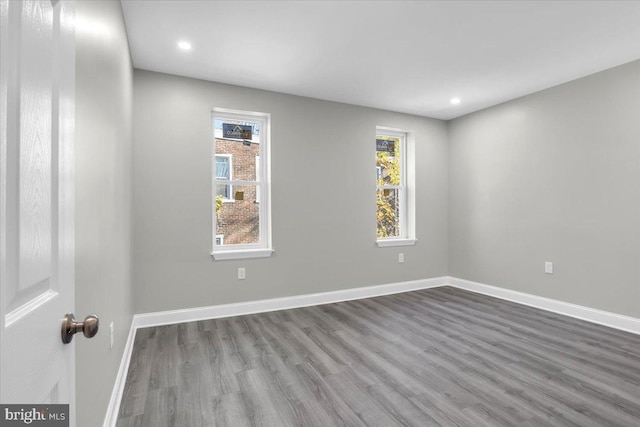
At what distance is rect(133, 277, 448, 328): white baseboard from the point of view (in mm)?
3227

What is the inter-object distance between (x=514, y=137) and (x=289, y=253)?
10.2 ft

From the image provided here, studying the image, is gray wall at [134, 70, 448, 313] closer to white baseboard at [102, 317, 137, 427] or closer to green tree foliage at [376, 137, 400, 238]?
green tree foliage at [376, 137, 400, 238]

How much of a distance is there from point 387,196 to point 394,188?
16cm

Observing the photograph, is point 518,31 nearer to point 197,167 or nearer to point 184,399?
point 197,167

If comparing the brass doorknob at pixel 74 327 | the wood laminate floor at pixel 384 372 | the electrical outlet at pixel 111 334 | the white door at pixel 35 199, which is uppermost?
the white door at pixel 35 199

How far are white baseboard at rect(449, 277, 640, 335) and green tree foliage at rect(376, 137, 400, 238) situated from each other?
4.29 ft

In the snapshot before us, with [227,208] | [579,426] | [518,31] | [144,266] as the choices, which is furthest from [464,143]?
[144,266]

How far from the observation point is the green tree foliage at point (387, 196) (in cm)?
464

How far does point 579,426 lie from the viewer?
1.70 m

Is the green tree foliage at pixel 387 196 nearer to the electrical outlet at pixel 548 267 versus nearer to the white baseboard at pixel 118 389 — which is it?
the electrical outlet at pixel 548 267

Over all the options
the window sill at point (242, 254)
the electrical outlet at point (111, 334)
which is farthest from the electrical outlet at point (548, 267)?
the electrical outlet at point (111, 334)

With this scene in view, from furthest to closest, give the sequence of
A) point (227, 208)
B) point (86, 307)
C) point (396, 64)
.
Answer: point (227, 208) < point (396, 64) < point (86, 307)

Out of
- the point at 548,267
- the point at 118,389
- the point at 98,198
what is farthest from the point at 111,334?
the point at 548,267

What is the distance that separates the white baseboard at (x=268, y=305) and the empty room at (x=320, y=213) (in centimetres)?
2
